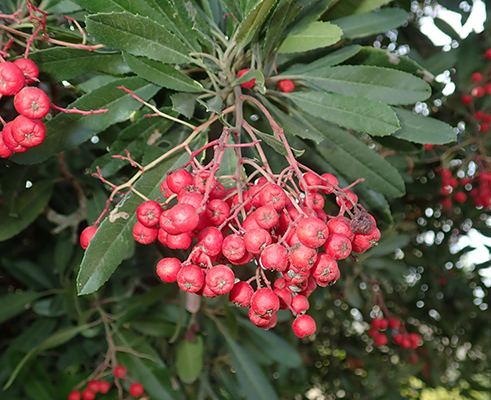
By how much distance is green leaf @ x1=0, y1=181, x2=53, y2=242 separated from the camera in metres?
1.67

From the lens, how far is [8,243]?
8.14 ft

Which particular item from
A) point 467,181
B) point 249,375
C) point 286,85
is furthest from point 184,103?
point 467,181

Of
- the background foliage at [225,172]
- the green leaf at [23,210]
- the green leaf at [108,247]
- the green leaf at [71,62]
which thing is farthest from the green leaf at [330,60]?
the green leaf at [23,210]

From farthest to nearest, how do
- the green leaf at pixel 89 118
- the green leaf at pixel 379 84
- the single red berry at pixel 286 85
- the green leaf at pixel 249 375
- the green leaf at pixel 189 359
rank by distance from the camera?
the green leaf at pixel 249 375 → the green leaf at pixel 189 359 → the single red berry at pixel 286 85 → the green leaf at pixel 379 84 → the green leaf at pixel 89 118

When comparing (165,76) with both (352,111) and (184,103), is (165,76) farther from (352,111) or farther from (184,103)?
(352,111)

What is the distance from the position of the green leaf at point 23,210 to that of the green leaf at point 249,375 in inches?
51.7

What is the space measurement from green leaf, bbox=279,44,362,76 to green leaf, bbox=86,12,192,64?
382 mm

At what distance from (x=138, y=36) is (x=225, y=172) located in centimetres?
40

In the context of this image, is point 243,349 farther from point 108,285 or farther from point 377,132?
point 377,132

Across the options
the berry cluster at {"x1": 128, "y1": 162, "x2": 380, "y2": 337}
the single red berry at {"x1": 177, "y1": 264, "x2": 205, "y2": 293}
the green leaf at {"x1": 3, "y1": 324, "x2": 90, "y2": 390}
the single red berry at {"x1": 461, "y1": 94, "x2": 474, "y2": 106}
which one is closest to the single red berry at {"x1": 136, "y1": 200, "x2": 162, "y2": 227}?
the berry cluster at {"x1": 128, "y1": 162, "x2": 380, "y2": 337}

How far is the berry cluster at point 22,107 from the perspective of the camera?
89 centimetres

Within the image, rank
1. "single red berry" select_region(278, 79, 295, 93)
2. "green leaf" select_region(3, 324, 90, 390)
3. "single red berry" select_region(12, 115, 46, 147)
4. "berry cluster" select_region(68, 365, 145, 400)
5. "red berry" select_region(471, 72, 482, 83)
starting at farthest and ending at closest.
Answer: "red berry" select_region(471, 72, 482, 83) < "berry cluster" select_region(68, 365, 145, 400) < "green leaf" select_region(3, 324, 90, 390) < "single red berry" select_region(278, 79, 295, 93) < "single red berry" select_region(12, 115, 46, 147)

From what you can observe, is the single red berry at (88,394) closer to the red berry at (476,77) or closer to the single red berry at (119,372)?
the single red berry at (119,372)

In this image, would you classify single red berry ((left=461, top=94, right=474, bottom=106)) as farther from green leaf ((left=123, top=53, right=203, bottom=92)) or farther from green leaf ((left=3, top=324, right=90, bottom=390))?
green leaf ((left=3, top=324, right=90, bottom=390))
